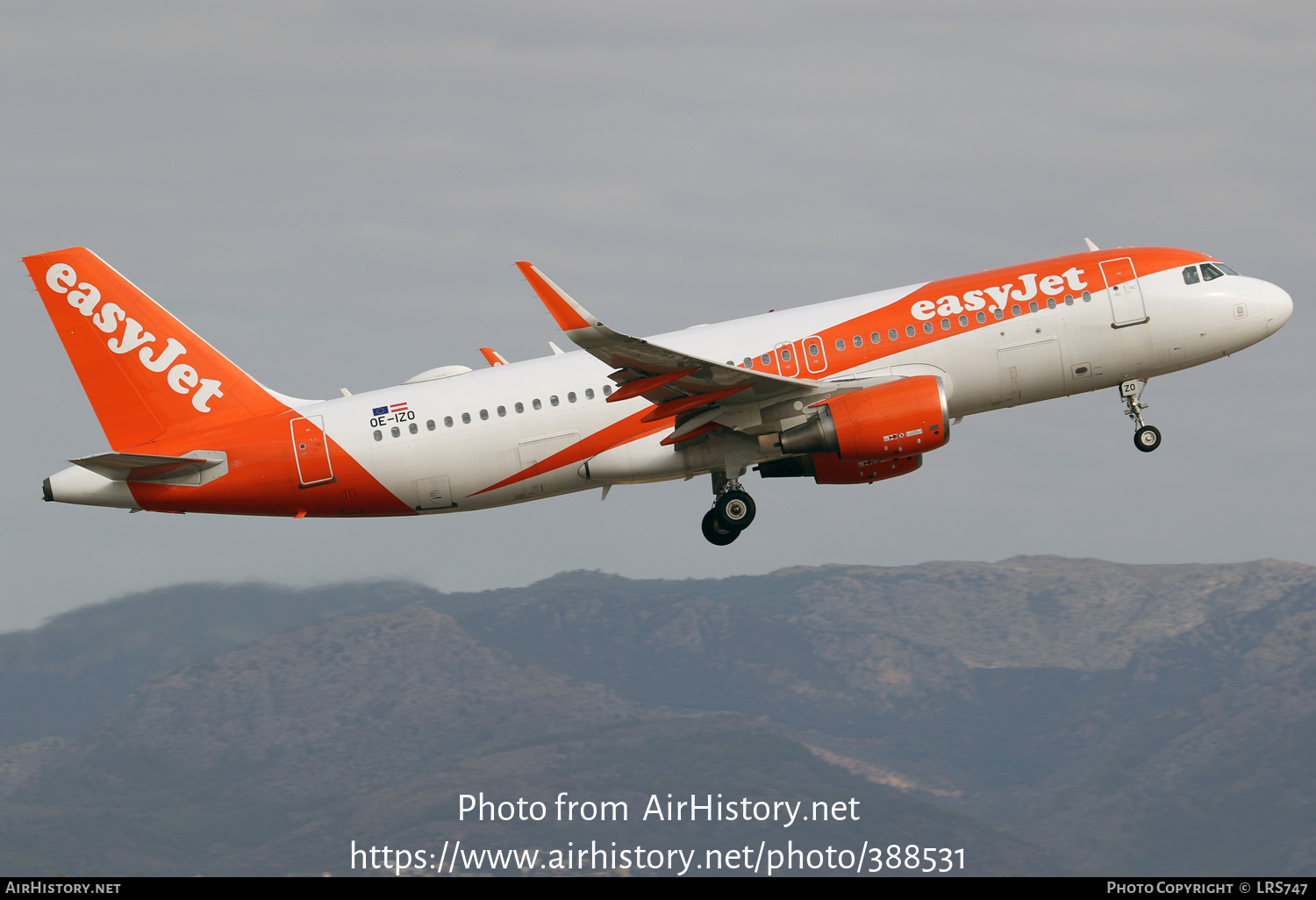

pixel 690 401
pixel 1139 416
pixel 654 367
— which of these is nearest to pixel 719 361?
pixel 690 401

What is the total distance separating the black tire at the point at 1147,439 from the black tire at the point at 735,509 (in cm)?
1227

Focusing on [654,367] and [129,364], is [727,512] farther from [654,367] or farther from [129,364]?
[129,364]

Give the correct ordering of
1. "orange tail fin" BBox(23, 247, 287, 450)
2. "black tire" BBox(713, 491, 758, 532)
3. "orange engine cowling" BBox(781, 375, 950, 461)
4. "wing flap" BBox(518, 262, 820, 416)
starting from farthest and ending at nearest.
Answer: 1. "black tire" BBox(713, 491, 758, 532)
2. "orange tail fin" BBox(23, 247, 287, 450)
3. "orange engine cowling" BBox(781, 375, 950, 461)
4. "wing flap" BBox(518, 262, 820, 416)

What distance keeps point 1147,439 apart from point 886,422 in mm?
9665

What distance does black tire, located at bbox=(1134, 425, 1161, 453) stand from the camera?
45219mm

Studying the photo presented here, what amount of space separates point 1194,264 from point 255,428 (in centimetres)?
2953

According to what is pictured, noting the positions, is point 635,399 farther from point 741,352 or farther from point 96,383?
point 96,383

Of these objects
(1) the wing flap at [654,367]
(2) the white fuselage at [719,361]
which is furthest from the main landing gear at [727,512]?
(1) the wing flap at [654,367]

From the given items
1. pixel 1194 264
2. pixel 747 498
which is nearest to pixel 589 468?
pixel 747 498

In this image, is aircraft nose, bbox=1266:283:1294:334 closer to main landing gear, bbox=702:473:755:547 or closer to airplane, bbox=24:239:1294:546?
airplane, bbox=24:239:1294:546

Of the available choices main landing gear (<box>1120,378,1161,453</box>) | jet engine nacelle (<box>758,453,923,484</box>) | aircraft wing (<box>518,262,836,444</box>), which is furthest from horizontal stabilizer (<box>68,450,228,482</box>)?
main landing gear (<box>1120,378,1161,453</box>)

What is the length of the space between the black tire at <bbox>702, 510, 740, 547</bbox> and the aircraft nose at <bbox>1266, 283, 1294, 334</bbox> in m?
17.9
